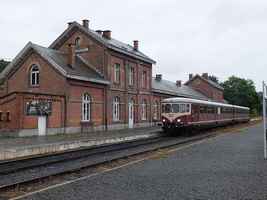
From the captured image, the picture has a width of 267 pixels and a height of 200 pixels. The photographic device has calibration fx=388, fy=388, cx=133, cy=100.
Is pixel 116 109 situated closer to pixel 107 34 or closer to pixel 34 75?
pixel 107 34

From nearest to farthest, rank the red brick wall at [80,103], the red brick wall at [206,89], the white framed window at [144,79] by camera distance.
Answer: the red brick wall at [80,103] → the white framed window at [144,79] → the red brick wall at [206,89]

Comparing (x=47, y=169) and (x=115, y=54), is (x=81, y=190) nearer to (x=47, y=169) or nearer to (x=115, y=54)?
(x=47, y=169)

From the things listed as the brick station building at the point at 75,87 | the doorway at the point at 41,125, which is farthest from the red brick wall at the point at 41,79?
the doorway at the point at 41,125

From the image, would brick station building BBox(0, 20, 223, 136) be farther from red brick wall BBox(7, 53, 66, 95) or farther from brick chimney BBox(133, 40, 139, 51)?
brick chimney BBox(133, 40, 139, 51)

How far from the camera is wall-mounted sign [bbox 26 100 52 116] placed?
84.2 ft

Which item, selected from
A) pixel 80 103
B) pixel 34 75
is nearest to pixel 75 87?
pixel 80 103

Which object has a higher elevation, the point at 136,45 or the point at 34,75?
the point at 136,45

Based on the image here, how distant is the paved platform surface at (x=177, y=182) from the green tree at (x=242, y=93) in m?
84.0

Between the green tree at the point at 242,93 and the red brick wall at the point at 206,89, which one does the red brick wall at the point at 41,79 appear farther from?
the green tree at the point at 242,93

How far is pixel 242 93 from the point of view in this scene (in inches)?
3745

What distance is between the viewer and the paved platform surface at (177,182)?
8188 mm

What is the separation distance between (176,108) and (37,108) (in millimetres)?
10625

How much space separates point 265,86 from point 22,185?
9099 millimetres

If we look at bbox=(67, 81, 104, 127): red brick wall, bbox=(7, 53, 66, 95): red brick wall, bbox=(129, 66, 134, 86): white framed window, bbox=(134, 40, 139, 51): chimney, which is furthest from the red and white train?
bbox=(134, 40, 139, 51): chimney
